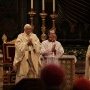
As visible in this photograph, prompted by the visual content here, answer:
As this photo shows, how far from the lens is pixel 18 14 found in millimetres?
14438

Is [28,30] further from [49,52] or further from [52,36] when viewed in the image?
[49,52]

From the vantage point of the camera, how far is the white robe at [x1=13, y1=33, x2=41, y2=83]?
1131cm

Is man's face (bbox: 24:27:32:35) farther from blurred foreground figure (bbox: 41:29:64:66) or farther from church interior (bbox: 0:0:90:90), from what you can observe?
church interior (bbox: 0:0:90:90)

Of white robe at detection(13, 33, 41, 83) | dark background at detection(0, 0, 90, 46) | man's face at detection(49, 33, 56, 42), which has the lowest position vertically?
white robe at detection(13, 33, 41, 83)

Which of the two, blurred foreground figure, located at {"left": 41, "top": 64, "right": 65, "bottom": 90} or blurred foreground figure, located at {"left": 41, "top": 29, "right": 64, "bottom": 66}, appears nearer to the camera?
blurred foreground figure, located at {"left": 41, "top": 64, "right": 65, "bottom": 90}

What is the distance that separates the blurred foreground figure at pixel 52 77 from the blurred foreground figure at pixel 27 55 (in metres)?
8.58

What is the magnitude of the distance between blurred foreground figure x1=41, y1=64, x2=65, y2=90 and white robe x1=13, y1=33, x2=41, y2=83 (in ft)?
28.4

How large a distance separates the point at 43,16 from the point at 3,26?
69.0 inches

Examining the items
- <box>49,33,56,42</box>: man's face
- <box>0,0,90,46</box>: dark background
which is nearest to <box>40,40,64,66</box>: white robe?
<box>49,33,56,42</box>: man's face

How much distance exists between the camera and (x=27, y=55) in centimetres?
1150

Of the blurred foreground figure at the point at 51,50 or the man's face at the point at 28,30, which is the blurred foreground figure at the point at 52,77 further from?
the man's face at the point at 28,30

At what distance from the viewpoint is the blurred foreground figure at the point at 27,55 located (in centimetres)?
1128

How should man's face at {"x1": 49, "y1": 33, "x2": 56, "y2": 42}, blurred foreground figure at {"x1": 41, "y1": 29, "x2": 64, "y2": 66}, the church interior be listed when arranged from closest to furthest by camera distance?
man's face at {"x1": 49, "y1": 33, "x2": 56, "y2": 42}
blurred foreground figure at {"x1": 41, "y1": 29, "x2": 64, "y2": 66}
the church interior

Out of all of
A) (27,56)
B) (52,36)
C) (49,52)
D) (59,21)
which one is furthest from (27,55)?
(59,21)
